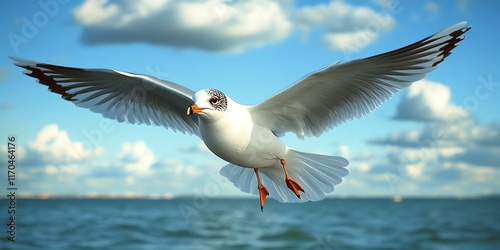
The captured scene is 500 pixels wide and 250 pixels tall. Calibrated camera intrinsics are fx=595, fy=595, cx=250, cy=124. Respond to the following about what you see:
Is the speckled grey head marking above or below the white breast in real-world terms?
above

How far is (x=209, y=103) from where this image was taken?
3.14 m

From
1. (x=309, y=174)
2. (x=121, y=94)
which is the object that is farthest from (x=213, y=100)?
(x=121, y=94)

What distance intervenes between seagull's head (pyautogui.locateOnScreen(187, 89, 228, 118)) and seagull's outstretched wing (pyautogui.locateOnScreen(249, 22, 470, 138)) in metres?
0.50

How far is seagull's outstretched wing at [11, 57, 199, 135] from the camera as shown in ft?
13.7

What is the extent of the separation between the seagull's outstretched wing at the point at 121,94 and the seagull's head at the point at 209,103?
0.83 meters

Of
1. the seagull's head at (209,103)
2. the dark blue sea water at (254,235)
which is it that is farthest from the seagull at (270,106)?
the dark blue sea water at (254,235)

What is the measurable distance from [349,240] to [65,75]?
755 inches

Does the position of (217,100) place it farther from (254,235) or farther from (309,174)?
(254,235)

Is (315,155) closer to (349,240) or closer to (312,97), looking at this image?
(312,97)

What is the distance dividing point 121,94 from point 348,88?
1.71m

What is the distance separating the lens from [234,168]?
457 cm

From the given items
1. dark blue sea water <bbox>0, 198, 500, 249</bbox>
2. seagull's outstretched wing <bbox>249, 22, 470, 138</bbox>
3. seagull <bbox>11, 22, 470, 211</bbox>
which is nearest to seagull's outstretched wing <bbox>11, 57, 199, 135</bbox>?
seagull <bbox>11, 22, 470, 211</bbox>

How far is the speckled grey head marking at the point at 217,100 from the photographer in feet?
10.4

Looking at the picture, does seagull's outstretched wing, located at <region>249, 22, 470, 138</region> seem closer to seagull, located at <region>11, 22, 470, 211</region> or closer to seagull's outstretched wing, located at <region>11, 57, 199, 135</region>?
seagull, located at <region>11, 22, 470, 211</region>
